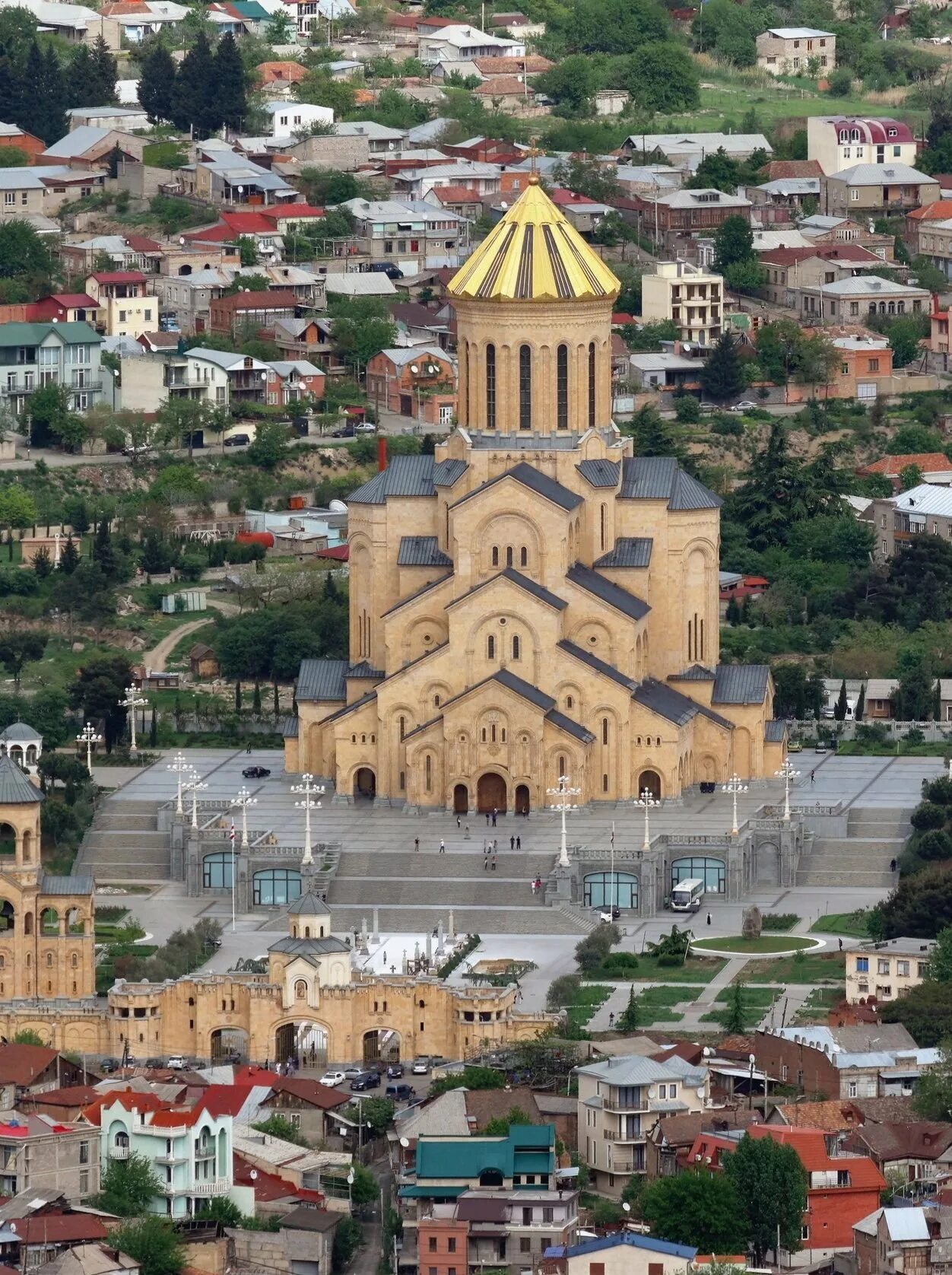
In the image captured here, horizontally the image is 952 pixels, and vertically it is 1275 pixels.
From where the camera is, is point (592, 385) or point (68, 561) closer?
point (592, 385)

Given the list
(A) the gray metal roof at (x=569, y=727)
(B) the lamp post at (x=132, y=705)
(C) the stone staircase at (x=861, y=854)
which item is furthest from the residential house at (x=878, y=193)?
(C) the stone staircase at (x=861, y=854)

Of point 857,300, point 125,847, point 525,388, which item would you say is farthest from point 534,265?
point 857,300

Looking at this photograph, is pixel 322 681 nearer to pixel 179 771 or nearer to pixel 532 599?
pixel 179 771

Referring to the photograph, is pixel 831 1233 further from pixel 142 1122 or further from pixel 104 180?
pixel 104 180

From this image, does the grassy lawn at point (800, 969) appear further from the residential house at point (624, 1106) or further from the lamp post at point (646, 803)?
the residential house at point (624, 1106)

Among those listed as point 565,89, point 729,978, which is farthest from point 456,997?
point 565,89

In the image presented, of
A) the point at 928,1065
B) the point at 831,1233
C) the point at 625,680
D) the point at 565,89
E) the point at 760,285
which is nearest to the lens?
the point at 831,1233
